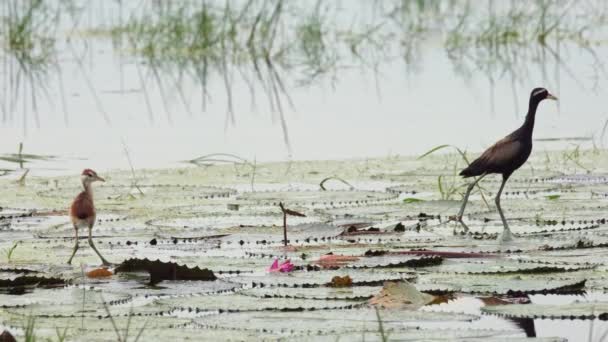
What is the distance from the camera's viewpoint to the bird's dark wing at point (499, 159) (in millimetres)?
6301

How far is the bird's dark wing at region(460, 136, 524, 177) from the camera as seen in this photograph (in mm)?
6301

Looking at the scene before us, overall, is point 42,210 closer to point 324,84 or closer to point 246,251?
point 246,251

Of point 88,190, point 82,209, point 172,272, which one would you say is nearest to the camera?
point 172,272

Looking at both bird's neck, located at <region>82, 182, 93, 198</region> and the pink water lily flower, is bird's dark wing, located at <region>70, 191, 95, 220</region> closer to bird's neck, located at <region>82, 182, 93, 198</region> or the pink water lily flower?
bird's neck, located at <region>82, 182, 93, 198</region>

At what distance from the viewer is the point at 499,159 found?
20.7ft

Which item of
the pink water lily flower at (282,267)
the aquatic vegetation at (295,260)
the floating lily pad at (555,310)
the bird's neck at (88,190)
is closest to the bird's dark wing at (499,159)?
the aquatic vegetation at (295,260)

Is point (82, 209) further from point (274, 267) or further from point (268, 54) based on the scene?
point (268, 54)

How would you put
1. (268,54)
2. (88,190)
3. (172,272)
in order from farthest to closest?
(268,54)
(88,190)
(172,272)

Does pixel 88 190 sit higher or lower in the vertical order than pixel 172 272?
higher

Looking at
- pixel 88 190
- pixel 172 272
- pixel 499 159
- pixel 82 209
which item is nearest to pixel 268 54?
pixel 499 159

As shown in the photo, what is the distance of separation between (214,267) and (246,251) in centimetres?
41

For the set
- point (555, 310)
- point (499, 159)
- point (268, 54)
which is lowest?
point (555, 310)

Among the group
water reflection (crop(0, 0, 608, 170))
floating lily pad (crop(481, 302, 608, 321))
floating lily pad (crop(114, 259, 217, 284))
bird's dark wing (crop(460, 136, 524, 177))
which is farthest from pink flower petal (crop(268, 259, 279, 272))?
water reflection (crop(0, 0, 608, 170))

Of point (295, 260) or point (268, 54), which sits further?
point (268, 54)
